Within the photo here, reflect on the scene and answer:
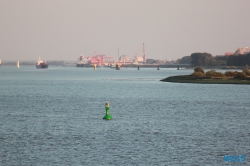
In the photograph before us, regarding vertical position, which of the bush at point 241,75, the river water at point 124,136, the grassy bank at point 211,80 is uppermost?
the bush at point 241,75

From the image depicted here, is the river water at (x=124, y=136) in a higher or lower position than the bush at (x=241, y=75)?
lower

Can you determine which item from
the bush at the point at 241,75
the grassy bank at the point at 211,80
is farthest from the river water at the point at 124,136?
the bush at the point at 241,75

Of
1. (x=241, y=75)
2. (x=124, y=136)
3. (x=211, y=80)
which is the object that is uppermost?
(x=241, y=75)

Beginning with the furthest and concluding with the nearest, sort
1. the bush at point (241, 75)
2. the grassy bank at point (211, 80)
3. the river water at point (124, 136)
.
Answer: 1. the bush at point (241, 75)
2. the grassy bank at point (211, 80)
3. the river water at point (124, 136)

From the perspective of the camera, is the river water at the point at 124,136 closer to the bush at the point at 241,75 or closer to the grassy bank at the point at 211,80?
the grassy bank at the point at 211,80

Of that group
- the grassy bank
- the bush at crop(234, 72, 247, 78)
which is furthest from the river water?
the bush at crop(234, 72, 247, 78)

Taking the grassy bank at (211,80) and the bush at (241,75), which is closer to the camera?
the grassy bank at (211,80)

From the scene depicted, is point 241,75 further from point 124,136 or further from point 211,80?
point 124,136

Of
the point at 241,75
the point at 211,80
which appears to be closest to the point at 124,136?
the point at 241,75

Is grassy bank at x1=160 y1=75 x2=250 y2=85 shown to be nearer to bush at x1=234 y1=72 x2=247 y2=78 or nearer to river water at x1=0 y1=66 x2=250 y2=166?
bush at x1=234 y1=72 x2=247 y2=78

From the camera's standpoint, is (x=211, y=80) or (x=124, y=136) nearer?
(x=124, y=136)

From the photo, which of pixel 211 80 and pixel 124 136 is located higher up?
pixel 124 136

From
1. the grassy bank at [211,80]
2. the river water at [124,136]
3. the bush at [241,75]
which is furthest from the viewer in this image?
the bush at [241,75]

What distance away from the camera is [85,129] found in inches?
1922
